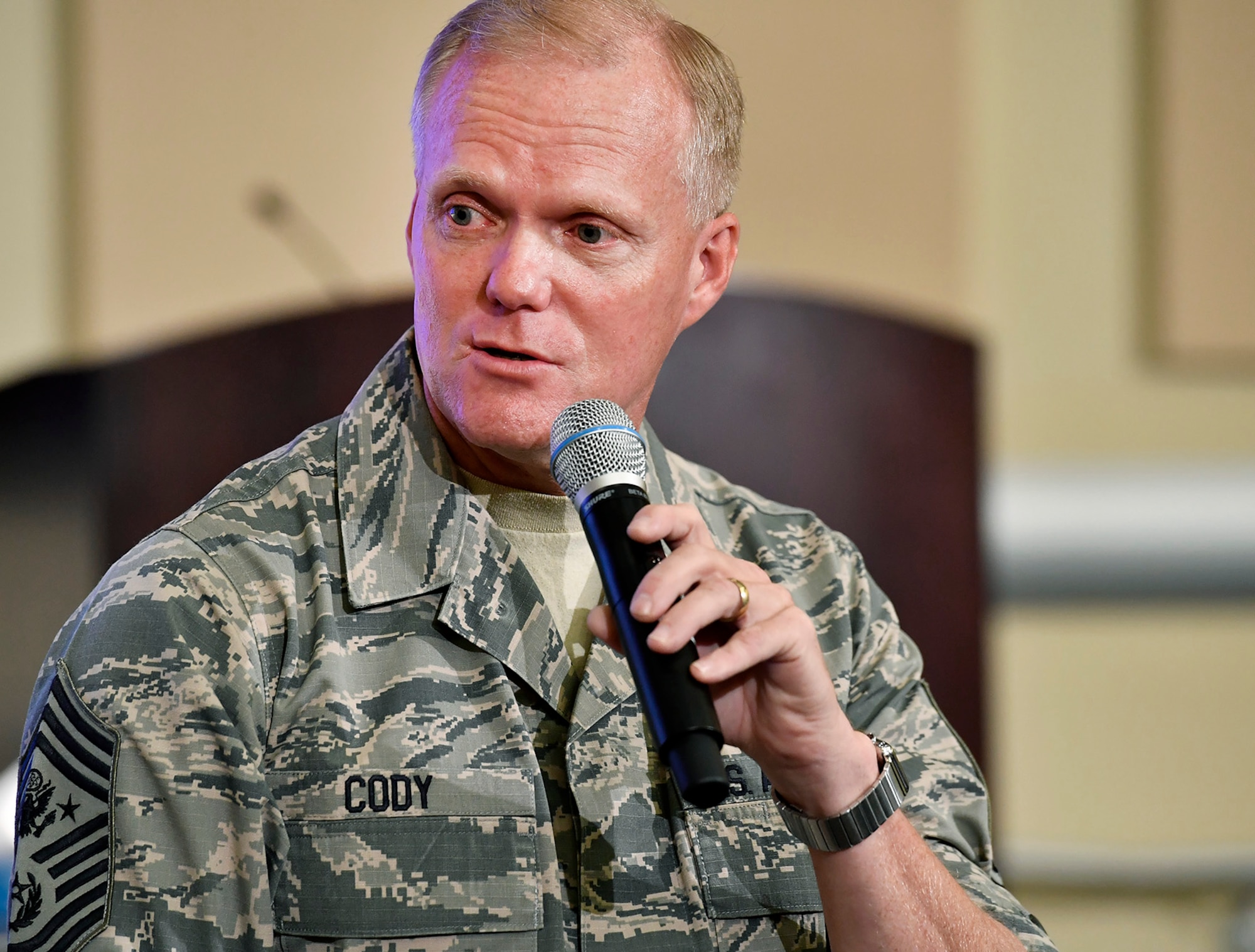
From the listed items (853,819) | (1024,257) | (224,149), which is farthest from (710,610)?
(1024,257)

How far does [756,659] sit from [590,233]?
50 centimetres

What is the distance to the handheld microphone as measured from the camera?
0.85m

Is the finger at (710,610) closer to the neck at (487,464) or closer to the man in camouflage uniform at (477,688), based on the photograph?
the man in camouflage uniform at (477,688)

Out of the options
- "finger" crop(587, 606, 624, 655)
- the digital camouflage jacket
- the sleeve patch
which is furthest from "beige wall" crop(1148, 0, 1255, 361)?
the sleeve patch

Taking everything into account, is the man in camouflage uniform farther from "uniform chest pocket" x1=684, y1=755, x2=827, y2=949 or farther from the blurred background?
the blurred background

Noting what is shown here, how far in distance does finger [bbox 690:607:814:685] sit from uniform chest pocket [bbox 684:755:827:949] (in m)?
0.29

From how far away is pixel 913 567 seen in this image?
107 inches

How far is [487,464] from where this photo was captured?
55.0 inches

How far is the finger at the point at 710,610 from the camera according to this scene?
91cm

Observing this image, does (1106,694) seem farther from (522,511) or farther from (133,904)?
(133,904)

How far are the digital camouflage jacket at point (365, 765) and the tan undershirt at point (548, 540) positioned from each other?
0.06 metres

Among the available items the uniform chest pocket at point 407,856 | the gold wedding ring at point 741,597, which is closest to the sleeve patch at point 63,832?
the uniform chest pocket at point 407,856

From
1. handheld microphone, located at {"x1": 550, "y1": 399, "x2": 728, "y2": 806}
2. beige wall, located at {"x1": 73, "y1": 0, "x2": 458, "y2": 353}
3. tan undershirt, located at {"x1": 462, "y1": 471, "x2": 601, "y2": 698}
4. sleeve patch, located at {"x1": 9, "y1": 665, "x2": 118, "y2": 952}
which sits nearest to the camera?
handheld microphone, located at {"x1": 550, "y1": 399, "x2": 728, "y2": 806}

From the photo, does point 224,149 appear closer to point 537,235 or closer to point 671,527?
point 537,235
